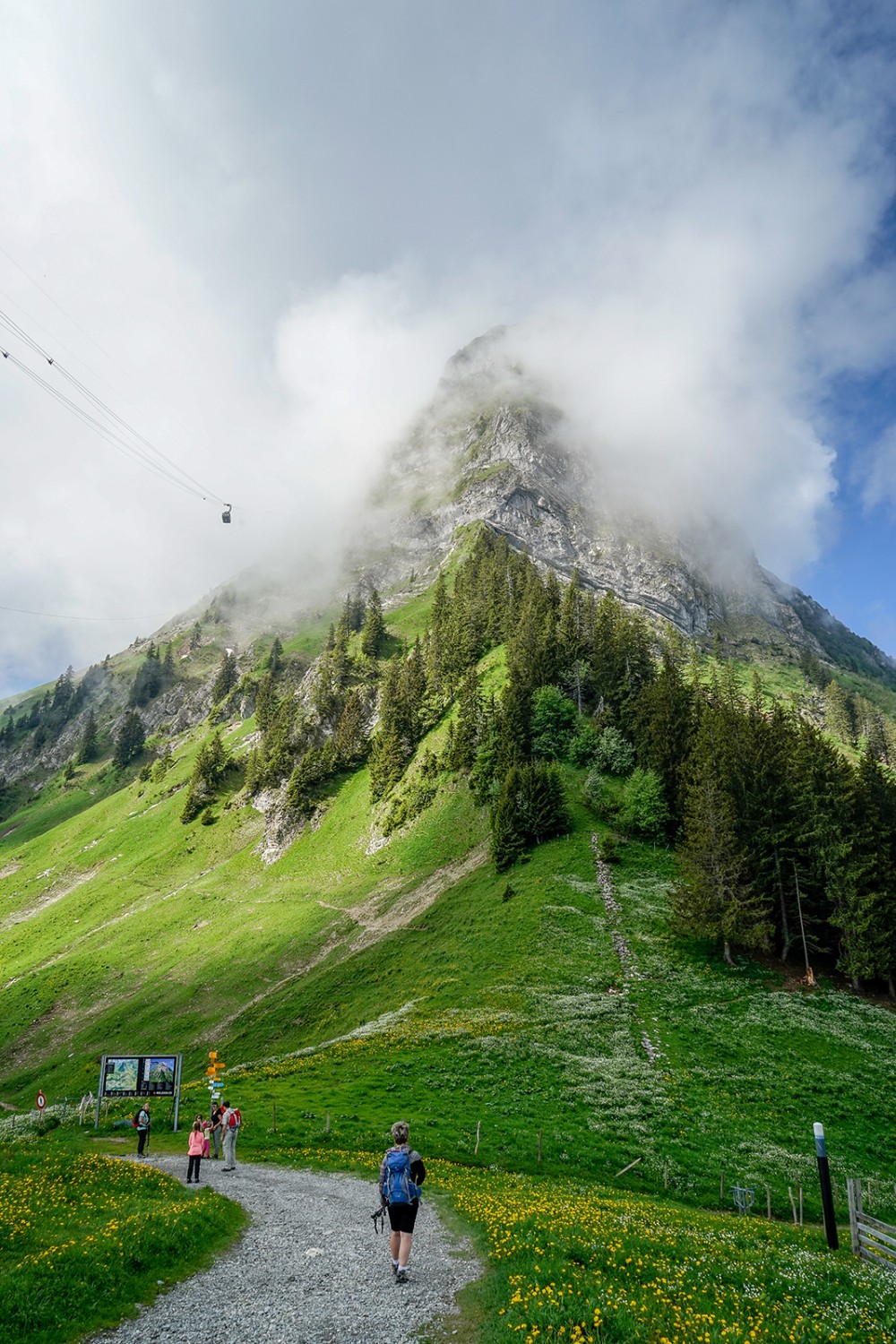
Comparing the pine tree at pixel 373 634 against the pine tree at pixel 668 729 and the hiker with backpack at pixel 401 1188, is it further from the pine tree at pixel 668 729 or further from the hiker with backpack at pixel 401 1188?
the hiker with backpack at pixel 401 1188

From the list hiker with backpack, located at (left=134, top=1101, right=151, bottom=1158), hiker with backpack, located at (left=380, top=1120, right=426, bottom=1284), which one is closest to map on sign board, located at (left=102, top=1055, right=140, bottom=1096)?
hiker with backpack, located at (left=134, top=1101, right=151, bottom=1158)

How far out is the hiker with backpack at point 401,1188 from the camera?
1168 centimetres

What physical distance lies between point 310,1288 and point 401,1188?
270cm

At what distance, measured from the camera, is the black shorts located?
11.8m

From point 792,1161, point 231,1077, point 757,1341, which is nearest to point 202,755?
point 231,1077

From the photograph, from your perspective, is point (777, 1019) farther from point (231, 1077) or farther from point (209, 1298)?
point (209, 1298)

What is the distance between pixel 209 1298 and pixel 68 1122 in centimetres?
2844

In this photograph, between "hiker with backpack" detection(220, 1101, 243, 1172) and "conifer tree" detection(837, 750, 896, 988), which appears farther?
"conifer tree" detection(837, 750, 896, 988)

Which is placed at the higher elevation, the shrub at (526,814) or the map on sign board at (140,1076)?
the shrub at (526,814)

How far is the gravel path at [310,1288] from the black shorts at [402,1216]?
99 cm

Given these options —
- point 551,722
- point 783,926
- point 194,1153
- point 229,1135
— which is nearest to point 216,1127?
point 229,1135

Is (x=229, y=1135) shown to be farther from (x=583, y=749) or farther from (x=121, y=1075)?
(x=583, y=749)

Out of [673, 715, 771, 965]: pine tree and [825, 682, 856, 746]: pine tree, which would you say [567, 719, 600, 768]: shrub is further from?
[825, 682, 856, 746]: pine tree

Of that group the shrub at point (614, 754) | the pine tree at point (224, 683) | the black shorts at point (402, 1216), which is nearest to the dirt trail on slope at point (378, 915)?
the shrub at point (614, 754)
